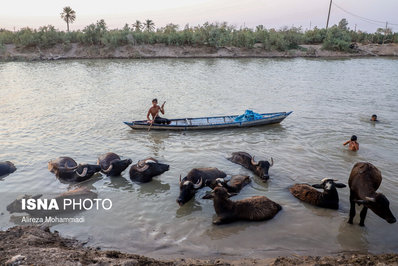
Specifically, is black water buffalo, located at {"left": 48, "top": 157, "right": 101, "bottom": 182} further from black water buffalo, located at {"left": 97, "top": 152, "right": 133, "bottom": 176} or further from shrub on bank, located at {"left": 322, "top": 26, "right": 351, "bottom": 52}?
shrub on bank, located at {"left": 322, "top": 26, "right": 351, "bottom": 52}

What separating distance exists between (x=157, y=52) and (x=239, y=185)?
37.8m

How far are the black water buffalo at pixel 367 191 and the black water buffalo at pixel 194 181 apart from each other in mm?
3329

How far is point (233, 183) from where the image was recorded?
322 inches

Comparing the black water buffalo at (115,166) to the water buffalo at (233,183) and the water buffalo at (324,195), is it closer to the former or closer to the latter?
the water buffalo at (233,183)

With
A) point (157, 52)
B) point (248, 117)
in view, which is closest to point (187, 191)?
point (248, 117)

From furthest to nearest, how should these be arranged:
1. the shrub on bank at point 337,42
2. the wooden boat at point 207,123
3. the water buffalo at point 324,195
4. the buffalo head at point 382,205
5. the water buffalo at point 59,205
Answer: the shrub on bank at point 337,42 < the wooden boat at point 207,123 < the water buffalo at point 324,195 < the water buffalo at point 59,205 < the buffalo head at point 382,205

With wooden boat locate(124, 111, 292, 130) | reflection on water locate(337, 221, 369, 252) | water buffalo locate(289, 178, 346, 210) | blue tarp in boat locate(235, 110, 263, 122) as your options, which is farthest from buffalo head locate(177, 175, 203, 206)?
blue tarp in boat locate(235, 110, 263, 122)

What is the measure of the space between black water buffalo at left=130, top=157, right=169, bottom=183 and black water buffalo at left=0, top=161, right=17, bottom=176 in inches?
146

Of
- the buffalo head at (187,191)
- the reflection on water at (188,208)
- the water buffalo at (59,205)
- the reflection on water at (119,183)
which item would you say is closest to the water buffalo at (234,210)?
the reflection on water at (188,208)

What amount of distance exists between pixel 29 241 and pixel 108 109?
1211 centimetres

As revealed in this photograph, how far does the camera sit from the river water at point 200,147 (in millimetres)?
6301

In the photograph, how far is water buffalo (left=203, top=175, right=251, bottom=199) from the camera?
7454 mm

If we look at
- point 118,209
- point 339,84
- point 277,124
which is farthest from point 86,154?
point 339,84

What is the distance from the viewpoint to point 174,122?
13.8 m
